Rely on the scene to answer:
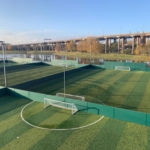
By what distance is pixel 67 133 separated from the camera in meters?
13.9

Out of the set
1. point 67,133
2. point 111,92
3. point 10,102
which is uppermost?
point 111,92

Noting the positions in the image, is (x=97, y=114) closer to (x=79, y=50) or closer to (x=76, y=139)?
(x=76, y=139)

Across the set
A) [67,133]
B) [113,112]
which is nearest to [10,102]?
[67,133]

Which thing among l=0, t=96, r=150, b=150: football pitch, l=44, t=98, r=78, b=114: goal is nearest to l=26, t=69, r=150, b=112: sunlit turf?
l=44, t=98, r=78, b=114: goal

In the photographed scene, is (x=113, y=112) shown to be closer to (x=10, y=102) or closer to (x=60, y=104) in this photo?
(x=60, y=104)

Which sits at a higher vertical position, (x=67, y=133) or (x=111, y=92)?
(x=111, y=92)

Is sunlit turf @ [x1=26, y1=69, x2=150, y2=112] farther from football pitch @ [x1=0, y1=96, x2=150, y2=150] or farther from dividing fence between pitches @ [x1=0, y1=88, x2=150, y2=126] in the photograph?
football pitch @ [x1=0, y1=96, x2=150, y2=150]

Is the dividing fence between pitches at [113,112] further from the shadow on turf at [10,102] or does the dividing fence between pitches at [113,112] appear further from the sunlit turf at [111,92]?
the sunlit turf at [111,92]

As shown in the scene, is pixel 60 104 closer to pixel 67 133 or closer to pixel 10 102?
pixel 67 133

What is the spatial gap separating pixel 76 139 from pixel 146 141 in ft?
17.0

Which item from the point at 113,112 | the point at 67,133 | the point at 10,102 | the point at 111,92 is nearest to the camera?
the point at 67,133

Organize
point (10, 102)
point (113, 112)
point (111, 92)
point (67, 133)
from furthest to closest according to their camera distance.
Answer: point (111, 92) → point (10, 102) → point (113, 112) → point (67, 133)

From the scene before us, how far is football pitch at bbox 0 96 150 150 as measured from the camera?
40.1ft

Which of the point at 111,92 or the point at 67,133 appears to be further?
the point at 111,92
